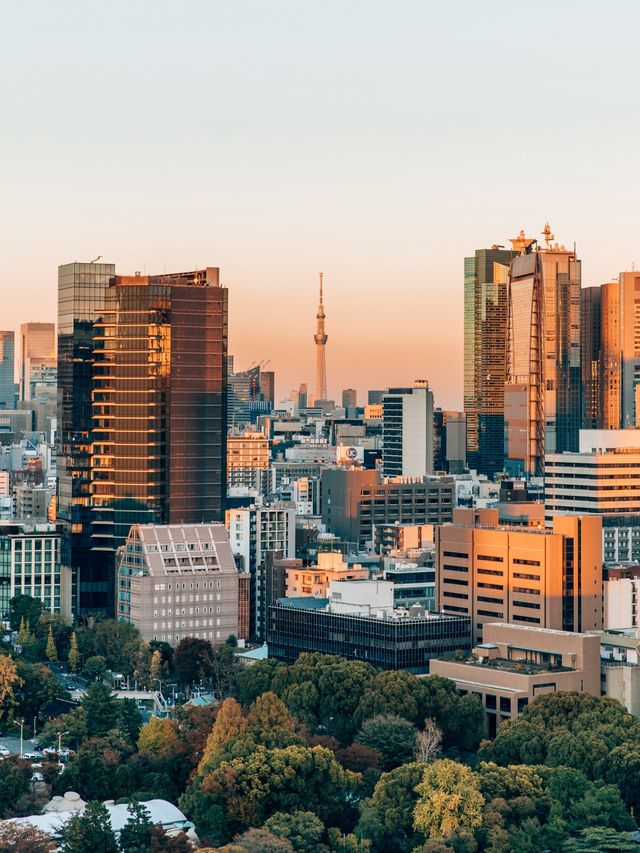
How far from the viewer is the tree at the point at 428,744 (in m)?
78.8

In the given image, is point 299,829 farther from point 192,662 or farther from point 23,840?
point 192,662

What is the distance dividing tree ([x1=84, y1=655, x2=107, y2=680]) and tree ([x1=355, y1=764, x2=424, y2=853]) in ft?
124

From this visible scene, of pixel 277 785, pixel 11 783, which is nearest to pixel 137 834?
pixel 277 785

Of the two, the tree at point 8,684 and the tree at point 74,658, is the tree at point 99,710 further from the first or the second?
the tree at point 74,658

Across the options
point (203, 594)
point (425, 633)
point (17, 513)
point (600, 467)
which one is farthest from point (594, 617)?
point (17, 513)

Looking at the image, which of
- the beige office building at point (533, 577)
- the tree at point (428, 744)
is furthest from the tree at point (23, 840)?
the beige office building at point (533, 577)

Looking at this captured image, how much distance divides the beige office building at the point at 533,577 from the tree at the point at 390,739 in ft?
60.3

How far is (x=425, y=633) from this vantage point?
98188 mm

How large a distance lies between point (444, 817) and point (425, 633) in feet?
96.6

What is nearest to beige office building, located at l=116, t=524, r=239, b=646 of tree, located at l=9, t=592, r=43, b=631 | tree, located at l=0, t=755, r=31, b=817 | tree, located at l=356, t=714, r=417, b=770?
tree, located at l=9, t=592, r=43, b=631

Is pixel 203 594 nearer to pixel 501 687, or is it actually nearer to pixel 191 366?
pixel 191 366

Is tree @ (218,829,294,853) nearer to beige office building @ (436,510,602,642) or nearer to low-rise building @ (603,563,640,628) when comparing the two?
beige office building @ (436,510,602,642)

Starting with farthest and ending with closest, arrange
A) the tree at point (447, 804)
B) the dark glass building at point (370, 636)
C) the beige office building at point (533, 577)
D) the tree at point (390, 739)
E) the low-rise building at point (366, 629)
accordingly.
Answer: the beige office building at point (533, 577) → the low-rise building at point (366, 629) → the dark glass building at point (370, 636) → the tree at point (390, 739) → the tree at point (447, 804)

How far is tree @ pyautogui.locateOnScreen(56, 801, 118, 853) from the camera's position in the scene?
66562mm
